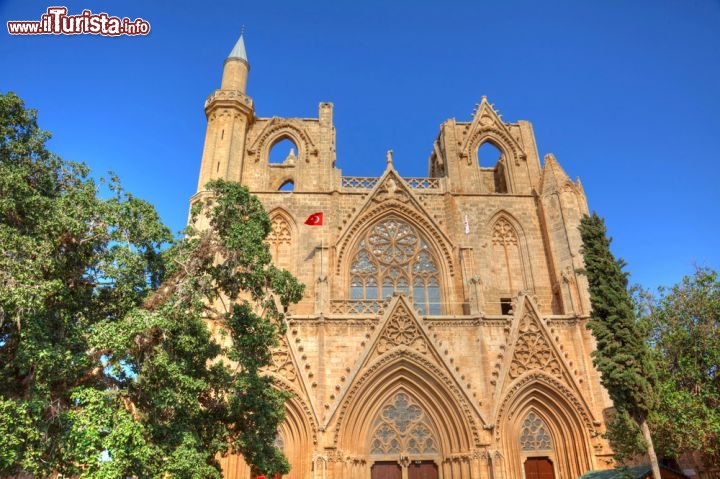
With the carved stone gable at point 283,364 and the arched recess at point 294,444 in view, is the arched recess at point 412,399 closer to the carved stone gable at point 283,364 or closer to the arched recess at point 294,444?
the arched recess at point 294,444

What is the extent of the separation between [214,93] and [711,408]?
21459mm

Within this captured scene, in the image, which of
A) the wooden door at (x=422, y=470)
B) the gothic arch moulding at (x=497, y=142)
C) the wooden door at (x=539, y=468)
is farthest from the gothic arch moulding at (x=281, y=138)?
→ the wooden door at (x=539, y=468)

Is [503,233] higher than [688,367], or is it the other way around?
[503,233]

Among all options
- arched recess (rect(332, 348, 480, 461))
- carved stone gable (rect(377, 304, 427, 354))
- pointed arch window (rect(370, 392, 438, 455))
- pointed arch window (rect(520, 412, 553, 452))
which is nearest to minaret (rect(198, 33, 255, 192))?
carved stone gable (rect(377, 304, 427, 354))

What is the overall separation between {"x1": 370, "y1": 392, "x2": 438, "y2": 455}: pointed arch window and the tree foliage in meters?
6.04

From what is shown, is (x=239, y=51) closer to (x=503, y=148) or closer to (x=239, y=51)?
(x=239, y=51)

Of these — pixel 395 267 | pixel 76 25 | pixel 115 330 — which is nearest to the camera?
pixel 115 330

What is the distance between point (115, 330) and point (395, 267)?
44.0 ft

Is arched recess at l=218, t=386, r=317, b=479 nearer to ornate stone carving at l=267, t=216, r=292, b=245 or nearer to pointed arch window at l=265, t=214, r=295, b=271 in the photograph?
A: pointed arch window at l=265, t=214, r=295, b=271

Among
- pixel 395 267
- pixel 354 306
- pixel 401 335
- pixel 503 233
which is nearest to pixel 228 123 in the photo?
pixel 395 267

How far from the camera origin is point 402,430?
16578mm

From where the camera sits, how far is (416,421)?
655 inches

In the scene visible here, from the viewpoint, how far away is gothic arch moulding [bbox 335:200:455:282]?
20406mm

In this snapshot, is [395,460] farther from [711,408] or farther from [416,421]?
[711,408]
